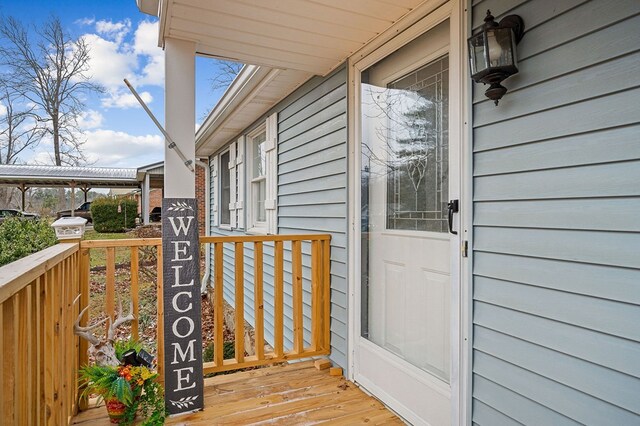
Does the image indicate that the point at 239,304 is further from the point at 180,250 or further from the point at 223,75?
the point at 223,75

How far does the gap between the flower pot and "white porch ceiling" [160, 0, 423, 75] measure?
7.19 feet

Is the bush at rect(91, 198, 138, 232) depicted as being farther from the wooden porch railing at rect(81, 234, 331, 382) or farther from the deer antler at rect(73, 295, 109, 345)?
the deer antler at rect(73, 295, 109, 345)

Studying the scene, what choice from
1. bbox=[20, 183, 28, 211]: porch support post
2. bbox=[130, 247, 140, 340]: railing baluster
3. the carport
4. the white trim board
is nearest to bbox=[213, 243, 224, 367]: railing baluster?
bbox=[130, 247, 140, 340]: railing baluster

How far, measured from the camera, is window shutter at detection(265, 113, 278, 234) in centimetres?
437

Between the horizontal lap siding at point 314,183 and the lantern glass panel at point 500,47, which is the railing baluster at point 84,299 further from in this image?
the lantern glass panel at point 500,47

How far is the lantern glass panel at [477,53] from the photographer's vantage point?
1569mm

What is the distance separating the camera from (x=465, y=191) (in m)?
1.78

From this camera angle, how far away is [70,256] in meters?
2.11

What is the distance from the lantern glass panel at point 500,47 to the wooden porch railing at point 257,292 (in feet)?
6.02

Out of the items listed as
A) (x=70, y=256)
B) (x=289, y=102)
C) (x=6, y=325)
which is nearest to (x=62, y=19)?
(x=289, y=102)

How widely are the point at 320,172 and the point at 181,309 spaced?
63.7 inches

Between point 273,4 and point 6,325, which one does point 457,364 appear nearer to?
point 6,325

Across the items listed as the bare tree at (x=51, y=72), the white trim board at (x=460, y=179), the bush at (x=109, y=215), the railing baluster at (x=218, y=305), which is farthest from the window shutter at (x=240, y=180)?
the bare tree at (x=51, y=72)

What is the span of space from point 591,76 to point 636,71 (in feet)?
0.43
